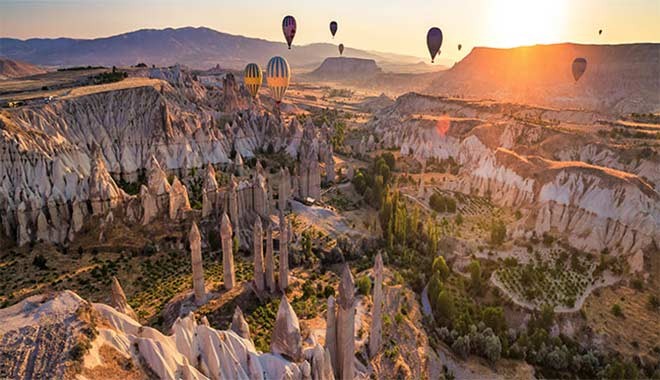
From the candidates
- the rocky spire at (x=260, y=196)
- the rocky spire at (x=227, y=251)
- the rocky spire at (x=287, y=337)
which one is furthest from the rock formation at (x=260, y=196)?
the rocky spire at (x=287, y=337)

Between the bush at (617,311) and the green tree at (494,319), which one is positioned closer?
the green tree at (494,319)

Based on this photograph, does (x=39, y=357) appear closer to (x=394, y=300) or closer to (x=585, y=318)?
(x=394, y=300)

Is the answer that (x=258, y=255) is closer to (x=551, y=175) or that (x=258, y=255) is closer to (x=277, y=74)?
(x=551, y=175)

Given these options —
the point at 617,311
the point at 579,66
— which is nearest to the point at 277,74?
the point at 579,66

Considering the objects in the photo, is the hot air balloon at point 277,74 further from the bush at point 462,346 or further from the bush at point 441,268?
the bush at point 462,346

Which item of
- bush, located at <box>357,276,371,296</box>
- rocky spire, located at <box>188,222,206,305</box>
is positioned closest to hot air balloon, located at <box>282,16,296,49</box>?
bush, located at <box>357,276,371,296</box>

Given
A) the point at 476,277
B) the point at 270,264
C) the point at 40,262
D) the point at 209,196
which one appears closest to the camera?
the point at 270,264
